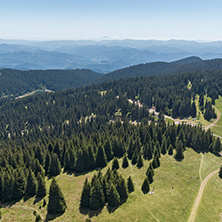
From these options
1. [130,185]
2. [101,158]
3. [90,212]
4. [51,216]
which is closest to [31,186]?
[51,216]

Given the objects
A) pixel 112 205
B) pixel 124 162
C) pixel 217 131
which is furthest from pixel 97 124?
pixel 112 205

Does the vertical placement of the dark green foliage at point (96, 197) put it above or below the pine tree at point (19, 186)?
above

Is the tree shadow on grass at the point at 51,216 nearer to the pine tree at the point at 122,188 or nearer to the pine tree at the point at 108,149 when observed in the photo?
the pine tree at the point at 122,188

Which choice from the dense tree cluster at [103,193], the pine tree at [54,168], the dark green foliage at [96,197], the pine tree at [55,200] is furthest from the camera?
the pine tree at [54,168]

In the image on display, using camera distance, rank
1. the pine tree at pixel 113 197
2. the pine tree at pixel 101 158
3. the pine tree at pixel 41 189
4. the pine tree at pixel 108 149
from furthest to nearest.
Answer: the pine tree at pixel 108 149 < the pine tree at pixel 101 158 < the pine tree at pixel 41 189 < the pine tree at pixel 113 197

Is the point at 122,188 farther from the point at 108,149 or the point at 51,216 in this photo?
the point at 108,149

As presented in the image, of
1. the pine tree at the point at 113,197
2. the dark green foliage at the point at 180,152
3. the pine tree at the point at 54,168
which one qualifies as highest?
the pine tree at the point at 113,197

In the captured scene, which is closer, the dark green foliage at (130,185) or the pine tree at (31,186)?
the dark green foliage at (130,185)

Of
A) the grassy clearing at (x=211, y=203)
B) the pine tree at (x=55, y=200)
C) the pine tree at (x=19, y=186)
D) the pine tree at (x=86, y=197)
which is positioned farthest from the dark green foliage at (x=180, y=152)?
the pine tree at (x=19, y=186)
